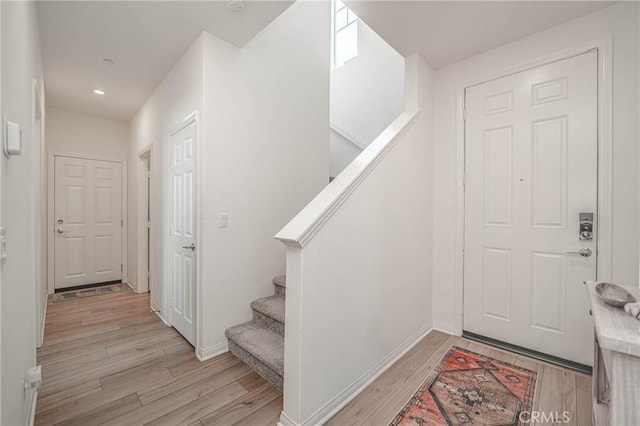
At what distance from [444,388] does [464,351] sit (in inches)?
23.2

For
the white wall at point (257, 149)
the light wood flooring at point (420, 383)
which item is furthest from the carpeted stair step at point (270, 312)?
the light wood flooring at point (420, 383)

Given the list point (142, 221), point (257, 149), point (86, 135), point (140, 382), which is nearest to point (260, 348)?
point (140, 382)

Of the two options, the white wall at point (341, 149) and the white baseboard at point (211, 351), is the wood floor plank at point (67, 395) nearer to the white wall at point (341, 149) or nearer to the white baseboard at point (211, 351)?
the white baseboard at point (211, 351)

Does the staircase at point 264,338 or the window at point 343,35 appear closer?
the staircase at point 264,338

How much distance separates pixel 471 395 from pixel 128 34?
3598 mm

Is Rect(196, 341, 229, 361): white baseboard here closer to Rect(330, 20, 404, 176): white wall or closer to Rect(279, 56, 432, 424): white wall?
Rect(279, 56, 432, 424): white wall

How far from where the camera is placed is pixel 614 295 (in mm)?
1123

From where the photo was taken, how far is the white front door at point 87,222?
157 inches

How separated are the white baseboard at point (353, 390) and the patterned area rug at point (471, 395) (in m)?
0.27

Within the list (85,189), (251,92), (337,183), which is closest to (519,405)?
(337,183)

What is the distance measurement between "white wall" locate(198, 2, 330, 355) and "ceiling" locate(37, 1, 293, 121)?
0.24 meters

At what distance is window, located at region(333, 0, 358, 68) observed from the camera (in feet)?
14.3

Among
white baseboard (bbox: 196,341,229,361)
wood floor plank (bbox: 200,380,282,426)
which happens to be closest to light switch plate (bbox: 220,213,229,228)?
white baseboard (bbox: 196,341,229,361)

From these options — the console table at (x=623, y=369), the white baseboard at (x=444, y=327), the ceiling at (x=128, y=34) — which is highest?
the ceiling at (x=128, y=34)
